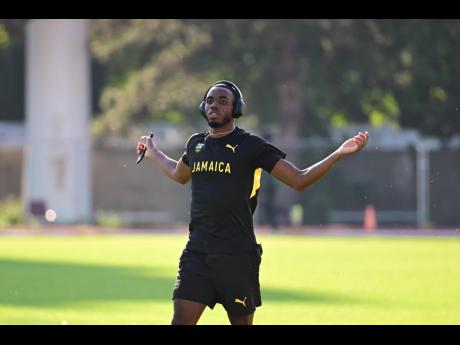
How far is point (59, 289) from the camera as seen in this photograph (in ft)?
59.3

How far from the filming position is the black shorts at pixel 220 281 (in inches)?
365

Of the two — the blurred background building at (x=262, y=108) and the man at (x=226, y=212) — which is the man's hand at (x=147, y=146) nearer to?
the man at (x=226, y=212)

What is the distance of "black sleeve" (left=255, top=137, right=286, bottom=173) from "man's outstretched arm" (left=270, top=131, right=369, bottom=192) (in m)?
0.04

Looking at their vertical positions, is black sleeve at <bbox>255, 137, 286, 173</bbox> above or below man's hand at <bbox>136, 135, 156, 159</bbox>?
below

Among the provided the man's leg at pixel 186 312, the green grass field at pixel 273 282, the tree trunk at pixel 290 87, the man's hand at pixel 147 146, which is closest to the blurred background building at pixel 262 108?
the tree trunk at pixel 290 87

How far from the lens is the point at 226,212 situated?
30.7 feet

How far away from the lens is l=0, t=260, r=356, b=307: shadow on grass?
16656 mm

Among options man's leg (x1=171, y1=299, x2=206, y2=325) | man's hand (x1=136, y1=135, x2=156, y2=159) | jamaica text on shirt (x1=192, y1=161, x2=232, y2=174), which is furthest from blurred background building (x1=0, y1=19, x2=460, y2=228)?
man's leg (x1=171, y1=299, x2=206, y2=325)

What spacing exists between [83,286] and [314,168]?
9.93m

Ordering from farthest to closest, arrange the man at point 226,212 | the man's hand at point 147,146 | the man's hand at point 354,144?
the man's hand at point 147,146
the man at point 226,212
the man's hand at point 354,144

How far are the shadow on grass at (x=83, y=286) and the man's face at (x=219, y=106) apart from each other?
6.92 m

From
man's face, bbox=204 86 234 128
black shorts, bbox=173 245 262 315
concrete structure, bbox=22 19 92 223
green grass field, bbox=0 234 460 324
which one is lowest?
green grass field, bbox=0 234 460 324

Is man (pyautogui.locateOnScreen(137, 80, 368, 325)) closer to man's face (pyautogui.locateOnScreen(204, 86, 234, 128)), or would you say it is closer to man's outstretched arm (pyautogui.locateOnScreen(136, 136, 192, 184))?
man's face (pyautogui.locateOnScreen(204, 86, 234, 128))

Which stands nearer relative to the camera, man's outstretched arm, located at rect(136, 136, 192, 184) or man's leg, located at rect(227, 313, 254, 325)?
man's leg, located at rect(227, 313, 254, 325)
